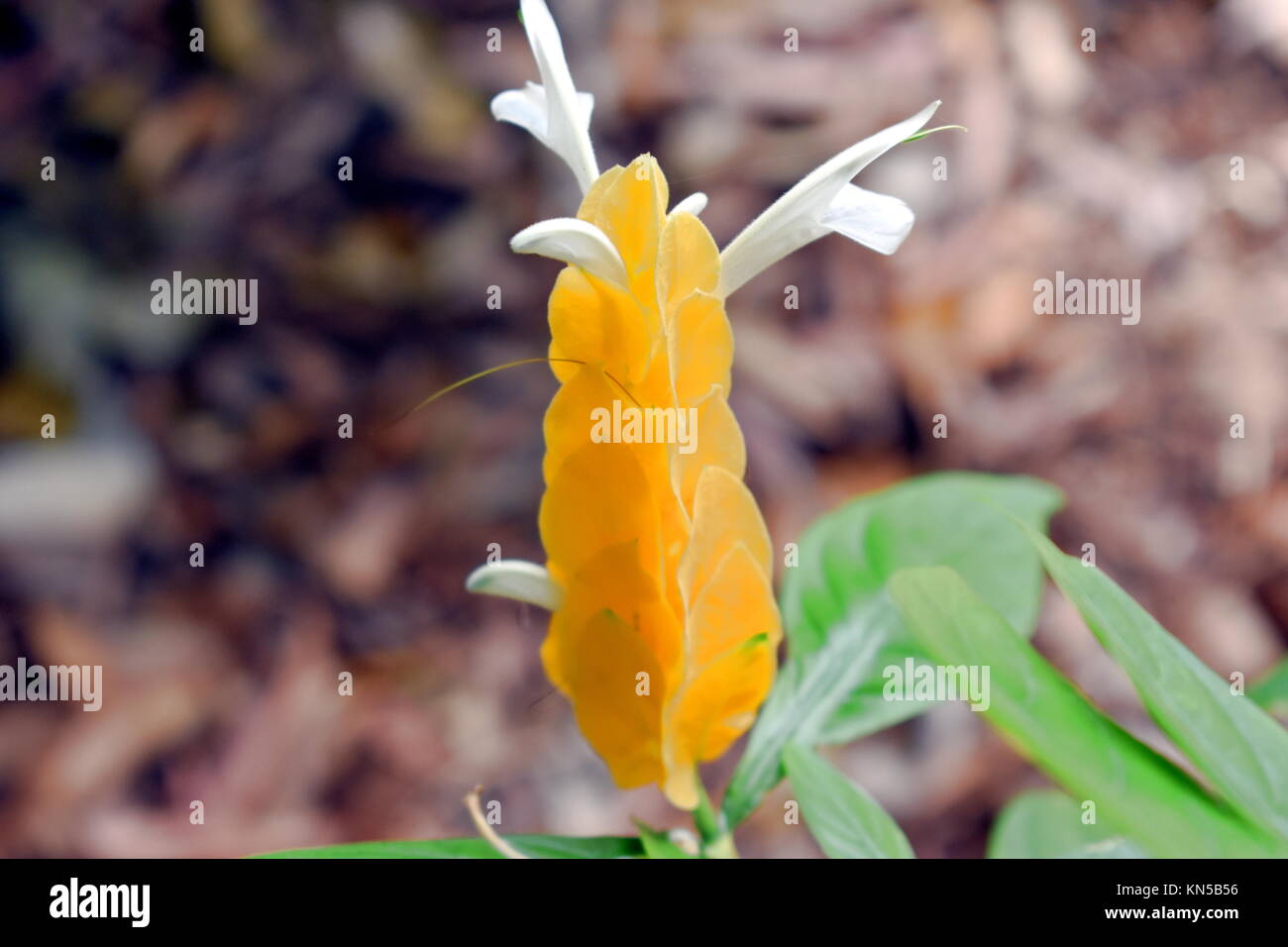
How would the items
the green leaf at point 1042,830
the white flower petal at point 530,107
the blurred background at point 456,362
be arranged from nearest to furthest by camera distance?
the white flower petal at point 530,107 → the green leaf at point 1042,830 → the blurred background at point 456,362

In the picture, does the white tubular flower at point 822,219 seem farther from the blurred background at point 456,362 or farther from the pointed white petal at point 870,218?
the blurred background at point 456,362

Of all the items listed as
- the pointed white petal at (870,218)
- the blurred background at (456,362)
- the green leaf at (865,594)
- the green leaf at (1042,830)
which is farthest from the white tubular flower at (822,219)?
the blurred background at (456,362)

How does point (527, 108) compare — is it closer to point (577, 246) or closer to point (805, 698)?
point (577, 246)

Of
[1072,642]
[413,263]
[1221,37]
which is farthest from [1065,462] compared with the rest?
[413,263]

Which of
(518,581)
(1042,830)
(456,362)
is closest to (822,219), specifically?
(518,581)

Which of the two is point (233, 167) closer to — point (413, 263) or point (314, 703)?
point (413, 263)

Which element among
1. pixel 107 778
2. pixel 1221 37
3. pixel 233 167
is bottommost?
pixel 107 778
